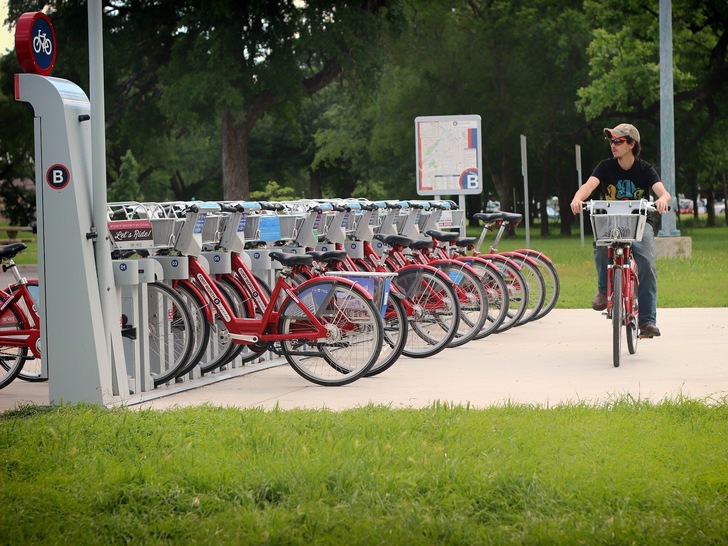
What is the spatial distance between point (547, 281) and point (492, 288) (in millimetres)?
1658

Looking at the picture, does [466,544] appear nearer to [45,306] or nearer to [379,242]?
[45,306]

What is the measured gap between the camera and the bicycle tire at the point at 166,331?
8.27m

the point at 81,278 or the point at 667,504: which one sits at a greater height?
the point at 81,278

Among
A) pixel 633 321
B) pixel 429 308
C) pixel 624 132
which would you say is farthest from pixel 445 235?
pixel 633 321

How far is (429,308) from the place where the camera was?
9719 millimetres

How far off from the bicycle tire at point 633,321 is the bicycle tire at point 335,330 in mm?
2156

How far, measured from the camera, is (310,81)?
34906 millimetres

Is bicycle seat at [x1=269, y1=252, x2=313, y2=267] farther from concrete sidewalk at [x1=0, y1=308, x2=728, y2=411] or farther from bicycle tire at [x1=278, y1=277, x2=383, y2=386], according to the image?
concrete sidewalk at [x1=0, y1=308, x2=728, y2=411]

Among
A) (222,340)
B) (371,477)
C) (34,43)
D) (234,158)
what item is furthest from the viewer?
(234,158)

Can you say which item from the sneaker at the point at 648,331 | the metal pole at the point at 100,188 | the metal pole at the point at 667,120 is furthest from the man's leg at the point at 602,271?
the metal pole at the point at 667,120

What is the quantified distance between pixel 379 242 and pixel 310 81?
23889mm

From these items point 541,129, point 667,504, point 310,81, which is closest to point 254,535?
point 667,504

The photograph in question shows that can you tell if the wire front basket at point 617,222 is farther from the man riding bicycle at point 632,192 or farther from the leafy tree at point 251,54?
the leafy tree at point 251,54

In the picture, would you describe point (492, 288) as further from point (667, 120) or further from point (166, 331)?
A: point (667, 120)
